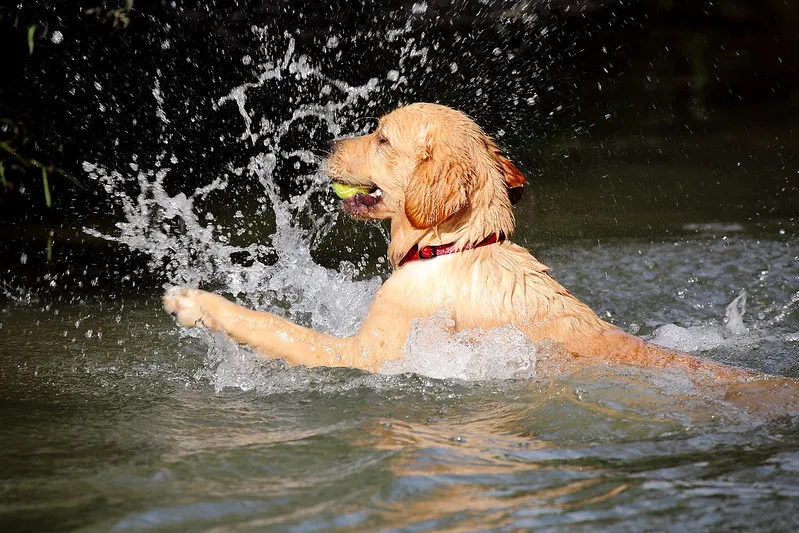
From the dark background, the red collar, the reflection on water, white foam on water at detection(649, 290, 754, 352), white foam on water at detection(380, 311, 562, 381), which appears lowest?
the reflection on water

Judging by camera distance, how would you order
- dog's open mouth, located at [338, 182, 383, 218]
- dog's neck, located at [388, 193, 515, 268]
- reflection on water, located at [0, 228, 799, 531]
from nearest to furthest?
reflection on water, located at [0, 228, 799, 531]
dog's neck, located at [388, 193, 515, 268]
dog's open mouth, located at [338, 182, 383, 218]

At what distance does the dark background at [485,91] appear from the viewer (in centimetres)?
950

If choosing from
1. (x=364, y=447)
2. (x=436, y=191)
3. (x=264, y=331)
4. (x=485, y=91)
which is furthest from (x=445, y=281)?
(x=485, y=91)

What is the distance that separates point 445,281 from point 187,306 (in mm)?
1424

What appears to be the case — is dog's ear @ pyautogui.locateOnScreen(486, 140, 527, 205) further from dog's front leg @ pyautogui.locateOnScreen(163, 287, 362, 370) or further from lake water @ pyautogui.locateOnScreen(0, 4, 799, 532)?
dog's front leg @ pyautogui.locateOnScreen(163, 287, 362, 370)

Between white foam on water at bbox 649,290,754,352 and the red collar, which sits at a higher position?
the red collar

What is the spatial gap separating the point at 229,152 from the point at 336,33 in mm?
2829

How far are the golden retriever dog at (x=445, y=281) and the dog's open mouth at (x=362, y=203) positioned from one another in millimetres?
90

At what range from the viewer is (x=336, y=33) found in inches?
491

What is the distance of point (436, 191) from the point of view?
182 inches

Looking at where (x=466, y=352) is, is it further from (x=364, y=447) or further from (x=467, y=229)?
(x=364, y=447)

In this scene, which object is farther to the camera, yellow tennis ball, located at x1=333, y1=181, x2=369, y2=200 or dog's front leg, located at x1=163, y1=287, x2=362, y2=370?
yellow tennis ball, located at x1=333, y1=181, x2=369, y2=200

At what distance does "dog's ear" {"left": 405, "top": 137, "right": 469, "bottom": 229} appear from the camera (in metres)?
4.63

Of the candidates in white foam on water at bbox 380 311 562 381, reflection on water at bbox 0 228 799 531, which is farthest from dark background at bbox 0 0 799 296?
white foam on water at bbox 380 311 562 381
